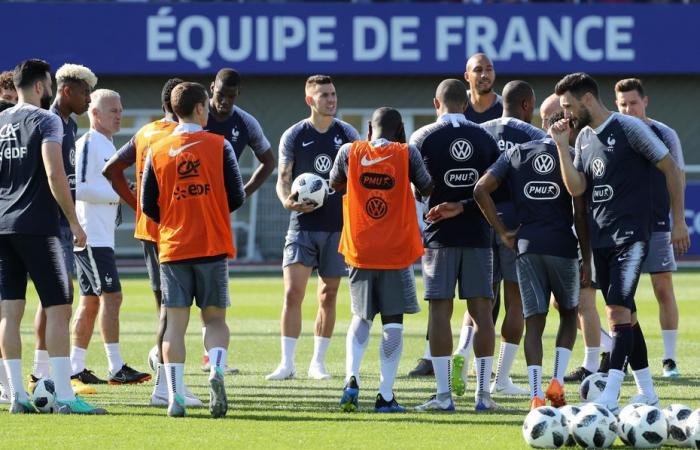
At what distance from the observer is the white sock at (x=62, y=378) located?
9508 millimetres

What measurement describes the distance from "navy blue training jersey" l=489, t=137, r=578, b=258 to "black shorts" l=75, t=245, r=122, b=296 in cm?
375

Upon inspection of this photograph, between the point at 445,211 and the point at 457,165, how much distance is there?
37 cm

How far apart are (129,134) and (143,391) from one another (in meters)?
20.7

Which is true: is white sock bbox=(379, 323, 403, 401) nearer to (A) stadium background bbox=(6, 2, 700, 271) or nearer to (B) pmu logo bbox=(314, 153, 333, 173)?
(B) pmu logo bbox=(314, 153, 333, 173)

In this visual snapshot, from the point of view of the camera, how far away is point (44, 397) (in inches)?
376

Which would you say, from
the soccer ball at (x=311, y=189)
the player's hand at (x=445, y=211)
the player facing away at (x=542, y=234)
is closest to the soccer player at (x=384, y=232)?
the player's hand at (x=445, y=211)

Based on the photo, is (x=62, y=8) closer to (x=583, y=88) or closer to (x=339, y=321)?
(x=339, y=321)

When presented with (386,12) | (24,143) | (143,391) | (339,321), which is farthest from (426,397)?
(386,12)

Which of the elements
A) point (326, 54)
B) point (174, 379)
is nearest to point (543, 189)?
point (174, 379)

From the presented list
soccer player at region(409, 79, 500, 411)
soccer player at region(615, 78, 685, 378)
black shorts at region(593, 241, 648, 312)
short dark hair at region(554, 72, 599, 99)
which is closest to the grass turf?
soccer player at region(615, 78, 685, 378)

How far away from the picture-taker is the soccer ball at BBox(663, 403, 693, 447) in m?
7.89

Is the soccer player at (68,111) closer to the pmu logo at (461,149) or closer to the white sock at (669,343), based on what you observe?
the pmu logo at (461,149)

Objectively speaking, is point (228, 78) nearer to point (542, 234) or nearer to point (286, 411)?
point (286, 411)

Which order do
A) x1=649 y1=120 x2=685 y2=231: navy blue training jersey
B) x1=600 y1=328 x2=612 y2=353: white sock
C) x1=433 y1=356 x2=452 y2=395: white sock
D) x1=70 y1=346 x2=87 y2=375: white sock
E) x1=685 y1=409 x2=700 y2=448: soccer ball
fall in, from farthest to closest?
x1=600 y1=328 x2=612 y2=353: white sock → x1=649 y1=120 x2=685 y2=231: navy blue training jersey → x1=70 y1=346 x2=87 y2=375: white sock → x1=433 y1=356 x2=452 y2=395: white sock → x1=685 y1=409 x2=700 y2=448: soccer ball
